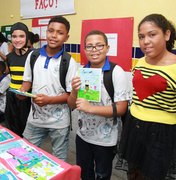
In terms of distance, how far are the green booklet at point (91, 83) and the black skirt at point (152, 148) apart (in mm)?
250

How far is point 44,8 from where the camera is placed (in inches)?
109

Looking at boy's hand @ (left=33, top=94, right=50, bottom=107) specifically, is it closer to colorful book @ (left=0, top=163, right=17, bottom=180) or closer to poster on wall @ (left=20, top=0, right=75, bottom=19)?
colorful book @ (left=0, top=163, right=17, bottom=180)

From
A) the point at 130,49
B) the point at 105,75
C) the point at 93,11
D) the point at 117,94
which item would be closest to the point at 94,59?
the point at 105,75

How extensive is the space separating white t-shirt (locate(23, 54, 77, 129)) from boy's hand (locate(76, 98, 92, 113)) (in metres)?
0.25

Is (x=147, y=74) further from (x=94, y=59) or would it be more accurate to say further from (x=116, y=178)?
(x=116, y=178)

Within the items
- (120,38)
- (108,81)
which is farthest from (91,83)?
(120,38)

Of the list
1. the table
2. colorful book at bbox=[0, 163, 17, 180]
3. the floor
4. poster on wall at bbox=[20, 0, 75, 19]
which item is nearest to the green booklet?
the table

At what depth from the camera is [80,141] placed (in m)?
1.49

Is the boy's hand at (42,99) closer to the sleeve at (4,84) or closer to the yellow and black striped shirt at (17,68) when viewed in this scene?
the yellow and black striped shirt at (17,68)

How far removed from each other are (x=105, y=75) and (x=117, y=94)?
137mm

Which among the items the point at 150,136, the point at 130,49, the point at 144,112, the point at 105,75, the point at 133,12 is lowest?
the point at 150,136

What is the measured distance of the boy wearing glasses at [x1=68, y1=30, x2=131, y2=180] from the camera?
1307 millimetres

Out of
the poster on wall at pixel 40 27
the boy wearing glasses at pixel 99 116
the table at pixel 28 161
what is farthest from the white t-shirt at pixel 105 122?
the poster on wall at pixel 40 27

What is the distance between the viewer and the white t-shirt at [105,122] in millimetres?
1312
